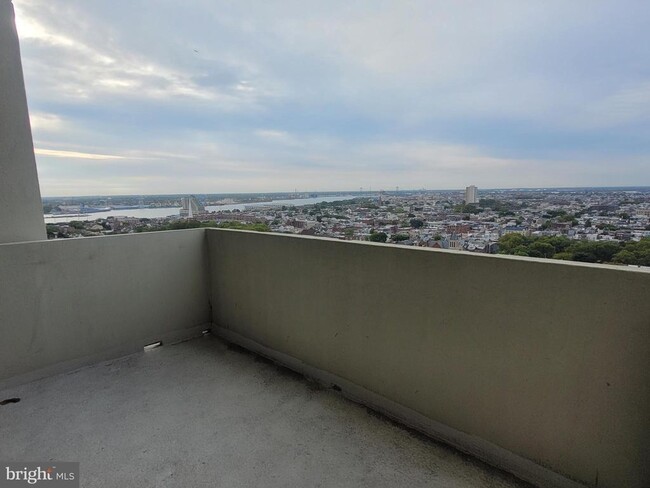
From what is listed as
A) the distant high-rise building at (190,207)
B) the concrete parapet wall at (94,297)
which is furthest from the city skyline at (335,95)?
the distant high-rise building at (190,207)

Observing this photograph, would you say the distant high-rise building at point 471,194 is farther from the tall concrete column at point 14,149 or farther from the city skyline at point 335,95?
the tall concrete column at point 14,149

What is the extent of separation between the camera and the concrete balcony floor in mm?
1663

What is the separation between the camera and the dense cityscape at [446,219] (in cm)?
158

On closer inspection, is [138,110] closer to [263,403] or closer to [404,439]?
[263,403]

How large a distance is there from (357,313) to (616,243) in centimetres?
146

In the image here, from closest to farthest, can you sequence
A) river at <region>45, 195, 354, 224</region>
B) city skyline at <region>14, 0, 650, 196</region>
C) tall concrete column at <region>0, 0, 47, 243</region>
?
1. city skyline at <region>14, 0, 650, 196</region>
2. tall concrete column at <region>0, 0, 47, 243</region>
3. river at <region>45, 195, 354, 224</region>

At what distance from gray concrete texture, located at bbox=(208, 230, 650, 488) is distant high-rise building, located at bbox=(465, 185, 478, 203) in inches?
38.6

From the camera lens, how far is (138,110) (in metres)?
4.69

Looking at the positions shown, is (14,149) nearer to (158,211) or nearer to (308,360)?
(158,211)

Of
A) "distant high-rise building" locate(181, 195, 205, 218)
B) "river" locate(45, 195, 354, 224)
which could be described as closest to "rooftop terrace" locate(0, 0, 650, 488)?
"river" locate(45, 195, 354, 224)

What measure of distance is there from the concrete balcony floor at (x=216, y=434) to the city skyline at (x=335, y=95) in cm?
197

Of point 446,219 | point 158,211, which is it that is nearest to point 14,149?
point 158,211

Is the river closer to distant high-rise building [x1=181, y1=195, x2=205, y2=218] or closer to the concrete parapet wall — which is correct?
distant high-rise building [x1=181, y1=195, x2=205, y2=218]

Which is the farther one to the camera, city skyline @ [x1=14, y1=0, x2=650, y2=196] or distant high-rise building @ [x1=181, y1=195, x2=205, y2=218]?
distant high-rise building @ [x1=181, y1=195, x2=205, y2=218]
